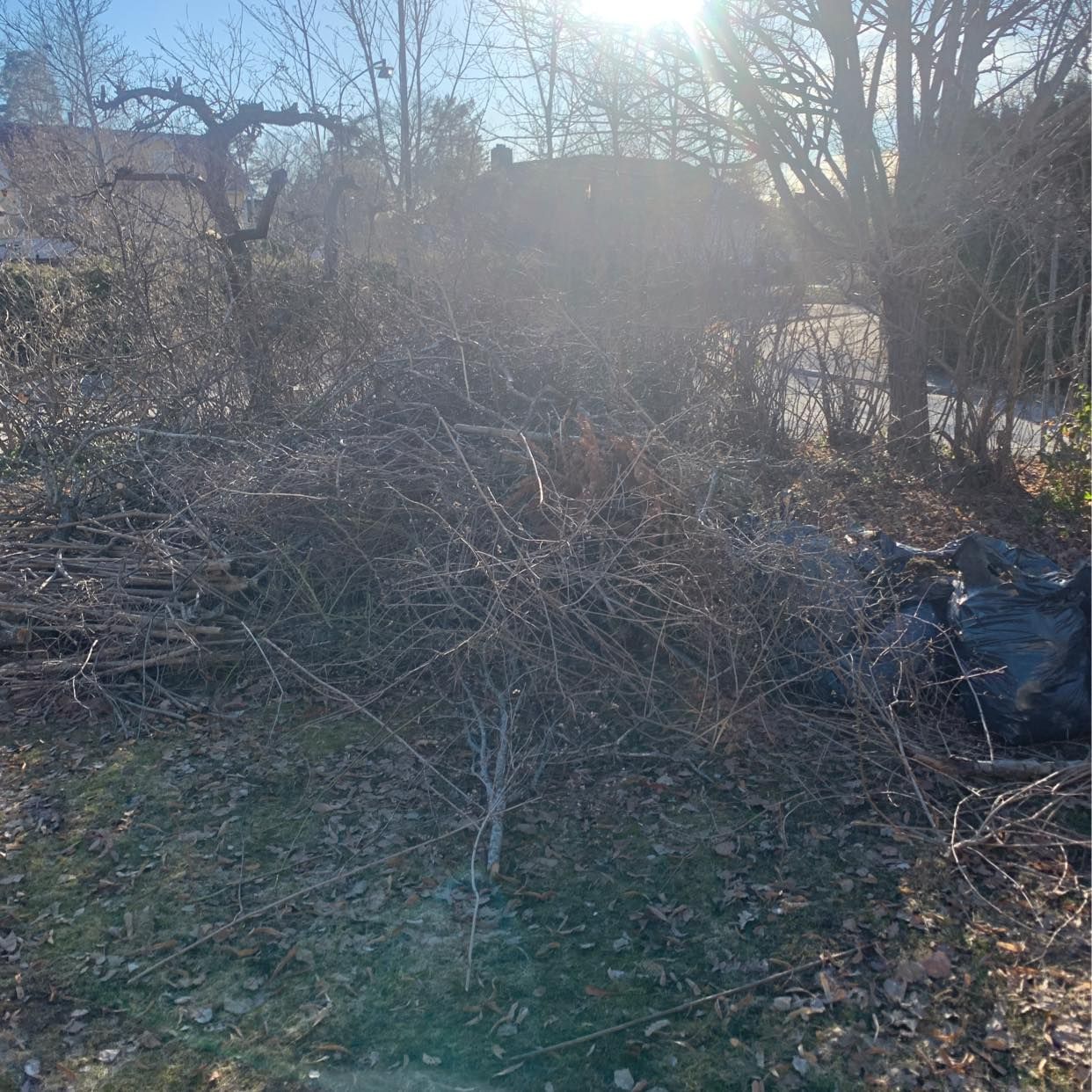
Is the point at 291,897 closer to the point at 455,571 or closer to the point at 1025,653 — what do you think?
the point at 455,571

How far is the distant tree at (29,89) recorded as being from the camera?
2062cm

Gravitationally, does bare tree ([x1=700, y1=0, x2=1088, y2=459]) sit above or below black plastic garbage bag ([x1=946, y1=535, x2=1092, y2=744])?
above

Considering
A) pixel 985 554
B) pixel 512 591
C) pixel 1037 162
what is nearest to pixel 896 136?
pixel 1037 162

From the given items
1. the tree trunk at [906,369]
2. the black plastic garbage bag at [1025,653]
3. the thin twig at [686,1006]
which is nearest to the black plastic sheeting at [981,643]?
the black plastic garbage bag at [1025,653]

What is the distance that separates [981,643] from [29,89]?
2376 cm

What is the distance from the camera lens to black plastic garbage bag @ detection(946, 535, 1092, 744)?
11.8 ft

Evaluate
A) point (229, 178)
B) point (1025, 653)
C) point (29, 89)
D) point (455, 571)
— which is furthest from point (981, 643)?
point (29, 89)

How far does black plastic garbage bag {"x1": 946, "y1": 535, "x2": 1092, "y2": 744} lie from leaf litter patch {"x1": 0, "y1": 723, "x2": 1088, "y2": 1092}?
0.59 m

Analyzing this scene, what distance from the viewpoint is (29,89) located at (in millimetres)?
21094

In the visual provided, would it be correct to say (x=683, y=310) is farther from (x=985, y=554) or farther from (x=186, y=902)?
(x=186, y=902)

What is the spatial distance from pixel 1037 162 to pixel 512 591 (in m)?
4.54

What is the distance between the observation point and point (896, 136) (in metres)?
7.27

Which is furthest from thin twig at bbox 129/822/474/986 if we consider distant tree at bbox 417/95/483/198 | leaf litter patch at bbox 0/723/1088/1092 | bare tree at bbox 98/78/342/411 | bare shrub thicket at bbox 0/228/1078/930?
distant tree at bbox 417/95/483/198

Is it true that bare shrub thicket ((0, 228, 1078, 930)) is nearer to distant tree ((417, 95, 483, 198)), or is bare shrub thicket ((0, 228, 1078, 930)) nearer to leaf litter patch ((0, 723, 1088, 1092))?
leaf litter patch ((0, 723, 1088, 1092))
